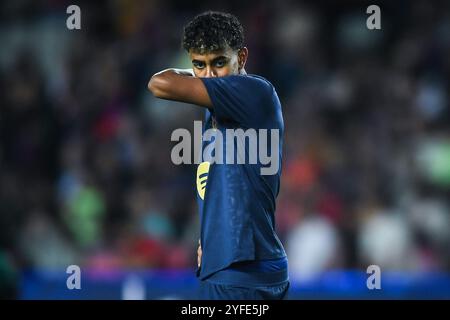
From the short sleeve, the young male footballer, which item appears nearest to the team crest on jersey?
the young male footballer

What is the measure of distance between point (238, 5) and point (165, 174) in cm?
224

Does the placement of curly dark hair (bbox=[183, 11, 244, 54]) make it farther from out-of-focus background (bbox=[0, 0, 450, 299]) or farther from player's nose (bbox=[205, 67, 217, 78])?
out-of-focus background (bbox=[0, 0, 450, 299])

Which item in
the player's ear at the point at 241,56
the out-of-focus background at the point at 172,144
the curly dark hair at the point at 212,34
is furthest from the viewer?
the out-of-focus background at the point at 172,144

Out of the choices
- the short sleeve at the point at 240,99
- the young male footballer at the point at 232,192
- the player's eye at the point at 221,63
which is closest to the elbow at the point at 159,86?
the young male footballer at the point at 232,192

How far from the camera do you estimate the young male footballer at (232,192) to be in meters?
3.72

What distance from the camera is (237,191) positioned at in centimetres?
375

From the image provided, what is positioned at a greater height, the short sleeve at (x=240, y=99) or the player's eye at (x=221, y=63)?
the player's eye at (x=221, y=63)

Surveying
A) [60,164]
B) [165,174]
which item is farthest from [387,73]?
[60,164]

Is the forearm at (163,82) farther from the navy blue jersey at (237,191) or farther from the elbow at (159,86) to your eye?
the navy blue jersey at (237,191)

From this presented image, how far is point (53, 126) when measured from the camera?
28.1 ft

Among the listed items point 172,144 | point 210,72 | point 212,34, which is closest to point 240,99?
point 210,72

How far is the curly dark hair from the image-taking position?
3846 millimetres

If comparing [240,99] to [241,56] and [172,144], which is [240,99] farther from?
[172,144]

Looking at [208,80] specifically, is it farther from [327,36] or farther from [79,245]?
[327,36]
